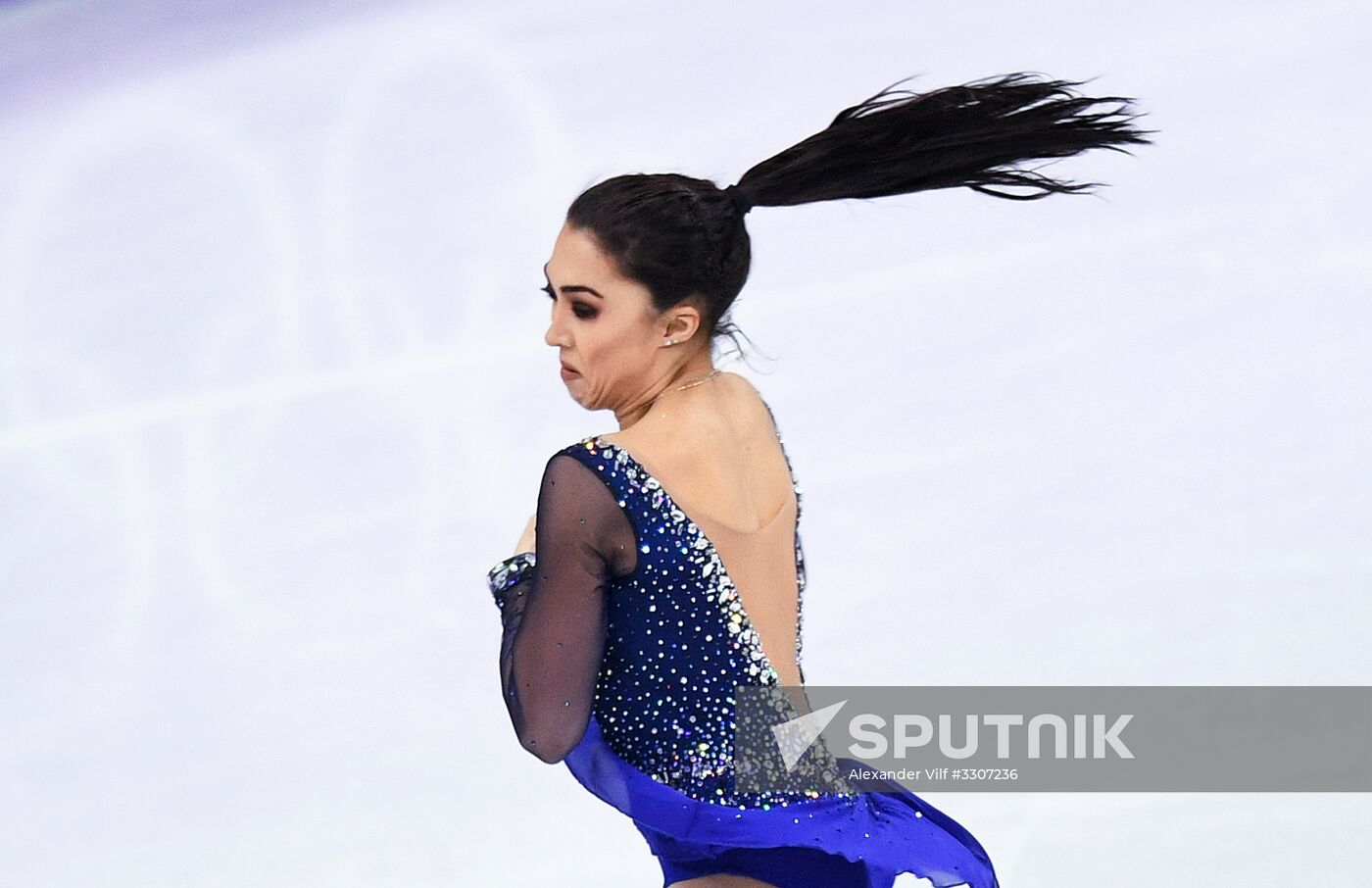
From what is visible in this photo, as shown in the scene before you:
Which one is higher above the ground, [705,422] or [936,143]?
[936,143]

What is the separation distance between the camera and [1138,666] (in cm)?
379

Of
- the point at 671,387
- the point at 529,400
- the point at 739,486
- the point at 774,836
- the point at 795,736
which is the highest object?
the point at 529,400

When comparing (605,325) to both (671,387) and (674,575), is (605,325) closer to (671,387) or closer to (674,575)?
(671,387)

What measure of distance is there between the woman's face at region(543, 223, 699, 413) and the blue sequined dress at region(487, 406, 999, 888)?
14cm

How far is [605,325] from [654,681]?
39cm

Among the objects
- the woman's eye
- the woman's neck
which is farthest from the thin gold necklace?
the woman's eye

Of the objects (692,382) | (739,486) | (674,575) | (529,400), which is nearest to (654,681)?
(674,575)

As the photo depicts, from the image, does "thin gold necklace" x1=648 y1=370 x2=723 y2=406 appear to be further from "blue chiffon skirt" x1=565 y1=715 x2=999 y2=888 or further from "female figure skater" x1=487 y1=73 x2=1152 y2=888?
"blue chiffon skirt" x1=565 y1=715 x2=999 y2=888

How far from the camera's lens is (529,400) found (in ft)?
15.1

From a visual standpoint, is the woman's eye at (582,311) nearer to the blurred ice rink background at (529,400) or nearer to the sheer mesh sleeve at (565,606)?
the sheer mesh sleeve at (565,606)

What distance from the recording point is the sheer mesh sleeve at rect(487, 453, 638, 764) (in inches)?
76.5

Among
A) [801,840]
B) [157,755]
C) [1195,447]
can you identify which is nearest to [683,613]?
[801,840]

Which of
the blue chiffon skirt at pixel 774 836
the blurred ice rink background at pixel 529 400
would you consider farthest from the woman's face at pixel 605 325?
the blurred ice rink background at pixel 529 400

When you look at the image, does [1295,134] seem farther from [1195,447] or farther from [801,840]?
[801,840]
